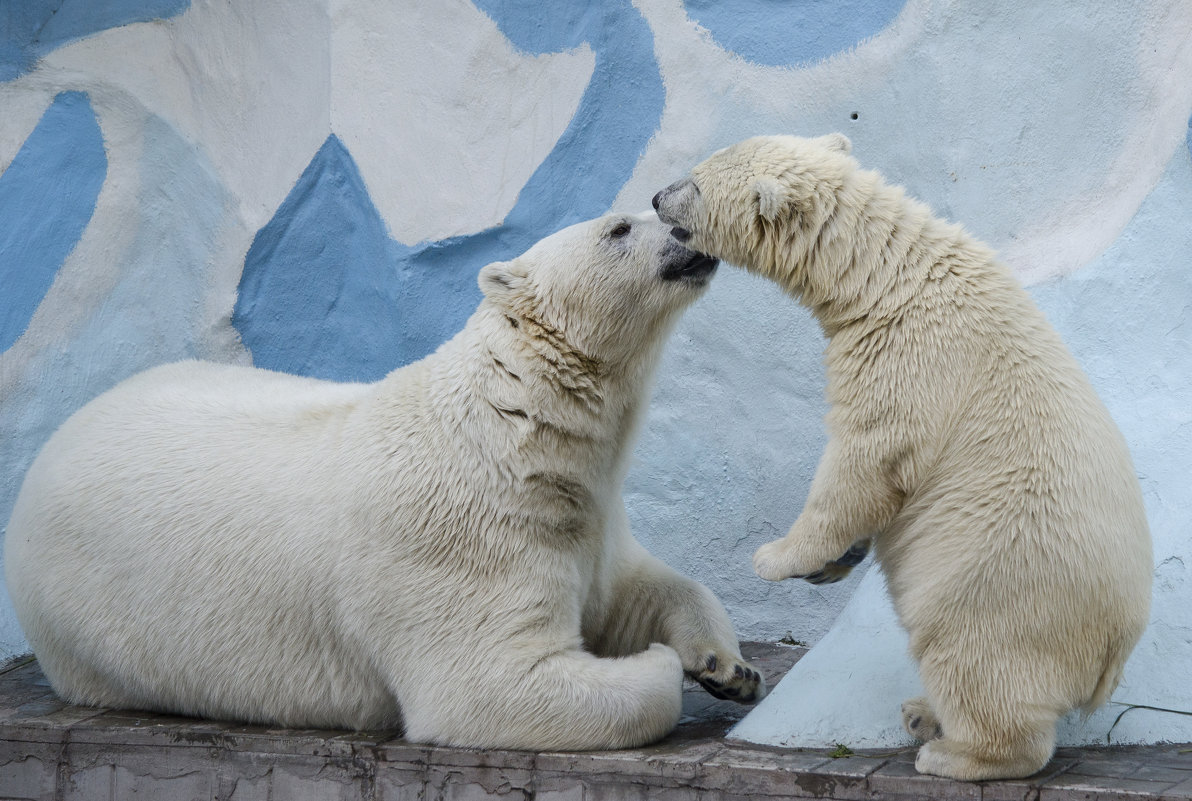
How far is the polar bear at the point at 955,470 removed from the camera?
2729mm

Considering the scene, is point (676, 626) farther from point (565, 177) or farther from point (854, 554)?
point (565, 177)

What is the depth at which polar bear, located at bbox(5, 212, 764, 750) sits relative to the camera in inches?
130

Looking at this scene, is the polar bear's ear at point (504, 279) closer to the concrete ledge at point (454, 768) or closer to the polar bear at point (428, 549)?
the polar bear at point (428, 549)

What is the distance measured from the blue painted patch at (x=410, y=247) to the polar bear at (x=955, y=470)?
5.98ft

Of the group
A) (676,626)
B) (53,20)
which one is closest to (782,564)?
(676,626)

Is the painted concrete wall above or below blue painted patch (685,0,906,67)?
below

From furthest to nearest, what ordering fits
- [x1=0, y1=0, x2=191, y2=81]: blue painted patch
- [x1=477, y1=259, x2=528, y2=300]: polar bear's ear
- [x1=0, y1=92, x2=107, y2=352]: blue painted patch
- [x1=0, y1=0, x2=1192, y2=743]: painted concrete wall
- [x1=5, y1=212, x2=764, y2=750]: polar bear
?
[x1=0, y1=0, x2=191, y2=81]: blue painted patch → [x1=0, y1=92, x2=107, y2=352]: blue painted patch → [x1=0, y1=0, x2=1192, y2=743]: painted concrete wall → [x1=477, y1=259, x2=528, y2=300]: polar bear's ear → [x1=5, y1=212, x2=764, y2=750]: polar bear

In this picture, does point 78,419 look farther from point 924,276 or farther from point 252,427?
point 924,276

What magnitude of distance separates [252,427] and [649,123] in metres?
2.00

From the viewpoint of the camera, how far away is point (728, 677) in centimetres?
360

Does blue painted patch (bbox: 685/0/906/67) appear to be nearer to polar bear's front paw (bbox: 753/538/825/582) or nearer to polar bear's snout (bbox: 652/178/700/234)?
polar bear's snout (bbox: 652/178/700/234)

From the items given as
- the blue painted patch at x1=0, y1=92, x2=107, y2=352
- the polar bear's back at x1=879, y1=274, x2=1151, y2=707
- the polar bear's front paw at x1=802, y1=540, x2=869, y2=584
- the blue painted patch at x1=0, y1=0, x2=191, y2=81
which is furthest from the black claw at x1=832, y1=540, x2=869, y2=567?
the blue painted patch at x1=0, y1=0, x2=191, y2=81

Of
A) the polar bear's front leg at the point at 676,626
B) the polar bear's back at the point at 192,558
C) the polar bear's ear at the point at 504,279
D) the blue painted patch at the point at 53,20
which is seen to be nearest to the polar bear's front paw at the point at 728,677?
the polar bear's front leg at the point at 676,626

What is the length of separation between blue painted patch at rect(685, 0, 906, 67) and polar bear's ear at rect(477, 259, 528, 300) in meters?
1.66
